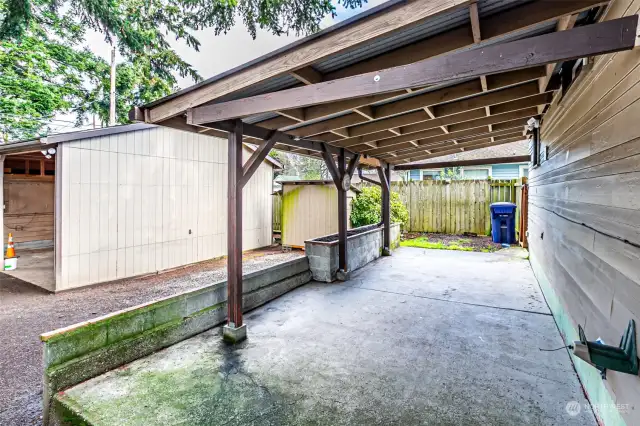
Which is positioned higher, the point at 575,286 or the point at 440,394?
the point at 575,286

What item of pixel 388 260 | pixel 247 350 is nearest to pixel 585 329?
pixel 247 350

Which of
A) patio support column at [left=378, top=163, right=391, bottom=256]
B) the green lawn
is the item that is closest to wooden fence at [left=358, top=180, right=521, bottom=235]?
the green lawn

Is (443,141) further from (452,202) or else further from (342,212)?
(452,202)

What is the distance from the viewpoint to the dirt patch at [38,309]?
2.63 metres

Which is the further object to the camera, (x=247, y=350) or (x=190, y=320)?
(x=190, y=320)

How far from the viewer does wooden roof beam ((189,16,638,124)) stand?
160 cm

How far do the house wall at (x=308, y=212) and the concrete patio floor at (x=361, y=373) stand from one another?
3.98 meters

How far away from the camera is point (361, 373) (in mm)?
2762

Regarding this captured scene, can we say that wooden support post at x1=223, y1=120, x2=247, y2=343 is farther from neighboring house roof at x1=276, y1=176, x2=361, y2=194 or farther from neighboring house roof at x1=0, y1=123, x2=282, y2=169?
neighboring house roof at x1=276, y1=176, x2=361, y2=194

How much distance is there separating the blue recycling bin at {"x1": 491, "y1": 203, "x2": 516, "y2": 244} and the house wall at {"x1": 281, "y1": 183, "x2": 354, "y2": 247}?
13.0 ft

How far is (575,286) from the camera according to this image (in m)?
2.83

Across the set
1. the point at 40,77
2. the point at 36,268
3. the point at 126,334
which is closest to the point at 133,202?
the point at 36,268

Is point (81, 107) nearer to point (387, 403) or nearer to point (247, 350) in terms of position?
point (247, 350)

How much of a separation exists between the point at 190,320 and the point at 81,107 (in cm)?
1378
